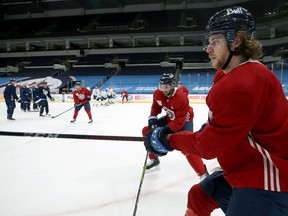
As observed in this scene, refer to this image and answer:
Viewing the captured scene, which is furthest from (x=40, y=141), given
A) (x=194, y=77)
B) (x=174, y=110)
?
(x=194, y=77)

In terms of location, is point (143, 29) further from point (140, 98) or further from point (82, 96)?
point (82, 96)

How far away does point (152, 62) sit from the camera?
22328 millimetres

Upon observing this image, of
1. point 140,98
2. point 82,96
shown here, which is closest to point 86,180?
point 82,96

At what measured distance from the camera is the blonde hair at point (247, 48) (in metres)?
1.04

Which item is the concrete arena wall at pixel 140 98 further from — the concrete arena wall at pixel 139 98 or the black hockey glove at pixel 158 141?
the black hockey glove at pixel 158 141

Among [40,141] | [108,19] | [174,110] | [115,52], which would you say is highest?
[108,19]

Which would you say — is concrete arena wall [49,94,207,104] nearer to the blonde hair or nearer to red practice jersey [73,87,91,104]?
red practice jersey [73,87,91,104]

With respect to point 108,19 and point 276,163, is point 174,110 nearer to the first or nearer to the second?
point 276,163

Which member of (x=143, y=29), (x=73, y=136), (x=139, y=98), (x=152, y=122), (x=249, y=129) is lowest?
(x=139, y=98)

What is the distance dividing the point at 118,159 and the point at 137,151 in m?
0.51

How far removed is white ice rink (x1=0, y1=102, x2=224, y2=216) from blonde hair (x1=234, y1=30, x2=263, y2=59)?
162 cm

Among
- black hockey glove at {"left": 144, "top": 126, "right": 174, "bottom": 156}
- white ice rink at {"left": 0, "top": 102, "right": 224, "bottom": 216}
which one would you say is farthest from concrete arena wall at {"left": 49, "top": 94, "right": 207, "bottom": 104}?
black hockey glove at {"left": 144, "top": 126, "right": 174, "bottom": 156}

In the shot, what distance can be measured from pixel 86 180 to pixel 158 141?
199cm

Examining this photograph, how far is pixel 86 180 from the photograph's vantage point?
306cm
